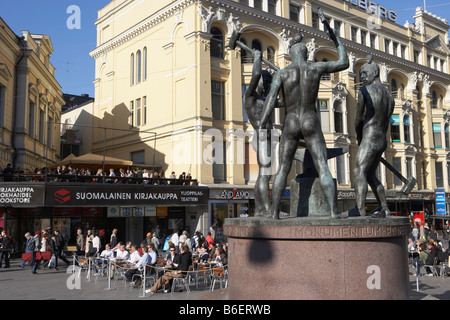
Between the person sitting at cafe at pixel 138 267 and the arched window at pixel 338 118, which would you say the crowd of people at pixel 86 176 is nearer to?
the person sitting at cafe at pixel 138 267

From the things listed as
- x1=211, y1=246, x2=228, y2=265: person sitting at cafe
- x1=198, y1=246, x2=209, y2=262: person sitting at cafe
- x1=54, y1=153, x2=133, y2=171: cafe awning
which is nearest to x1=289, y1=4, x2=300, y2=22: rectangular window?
x1=54, y1=153, x2=133, y2=171: cafe awning

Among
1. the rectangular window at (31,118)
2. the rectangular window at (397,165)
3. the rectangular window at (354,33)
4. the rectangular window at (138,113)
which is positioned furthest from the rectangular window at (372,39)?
the rectangular window at (31,118)

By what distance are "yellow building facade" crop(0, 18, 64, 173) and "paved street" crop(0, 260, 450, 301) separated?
8303 millimetres

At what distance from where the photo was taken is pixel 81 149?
41500mm

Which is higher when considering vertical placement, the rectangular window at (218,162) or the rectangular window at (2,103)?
the rectangular window at (2,103)

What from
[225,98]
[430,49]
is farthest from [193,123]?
[430,49]

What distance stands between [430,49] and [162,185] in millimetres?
35449

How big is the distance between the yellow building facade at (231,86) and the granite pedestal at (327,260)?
20.6 meters

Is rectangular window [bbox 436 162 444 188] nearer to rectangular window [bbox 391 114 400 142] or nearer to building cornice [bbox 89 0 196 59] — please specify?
rectangular window [bbox 391 114 400 142]

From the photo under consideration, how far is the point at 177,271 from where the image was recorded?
12922 millimetres

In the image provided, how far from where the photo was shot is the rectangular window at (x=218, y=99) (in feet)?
95.8

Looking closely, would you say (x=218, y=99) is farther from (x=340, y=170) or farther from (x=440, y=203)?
(x=440, y=203)

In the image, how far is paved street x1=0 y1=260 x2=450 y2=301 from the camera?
12133 mm
